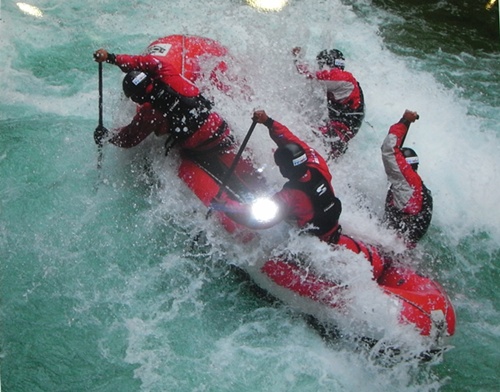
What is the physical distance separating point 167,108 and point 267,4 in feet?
16.8

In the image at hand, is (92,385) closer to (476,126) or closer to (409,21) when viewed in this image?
(476,126)

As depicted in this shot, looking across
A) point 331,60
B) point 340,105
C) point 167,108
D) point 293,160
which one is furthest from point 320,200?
point 331,60

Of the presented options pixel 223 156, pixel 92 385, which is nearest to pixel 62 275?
pixel 92 385

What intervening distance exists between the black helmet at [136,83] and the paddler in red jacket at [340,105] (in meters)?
2.04

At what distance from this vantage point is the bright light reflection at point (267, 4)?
29.1 feet

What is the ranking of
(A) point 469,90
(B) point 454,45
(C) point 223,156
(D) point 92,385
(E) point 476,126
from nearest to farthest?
(D) point 92,385, (C) point 223,156, (E) point 476,126, (A) point 469,90, (B) point 454,45

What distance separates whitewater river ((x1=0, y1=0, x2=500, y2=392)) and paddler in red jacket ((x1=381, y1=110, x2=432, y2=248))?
22cm

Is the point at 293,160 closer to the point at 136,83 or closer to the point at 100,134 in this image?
the point at 136,83

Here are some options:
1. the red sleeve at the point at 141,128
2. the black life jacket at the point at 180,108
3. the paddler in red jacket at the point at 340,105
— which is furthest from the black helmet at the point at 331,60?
A: the red sleeve at the point at 141,128

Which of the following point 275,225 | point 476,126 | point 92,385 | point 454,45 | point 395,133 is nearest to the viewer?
point 92,385

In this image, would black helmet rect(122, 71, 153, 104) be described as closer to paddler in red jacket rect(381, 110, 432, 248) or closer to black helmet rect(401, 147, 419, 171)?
paddler in red jacket rect(381, 110, 432, 248)

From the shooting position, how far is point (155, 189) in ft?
17.6

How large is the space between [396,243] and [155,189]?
2550mm

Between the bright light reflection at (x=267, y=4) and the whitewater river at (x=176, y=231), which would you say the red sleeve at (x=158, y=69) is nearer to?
the whitewater river at (x=176, y=231)
